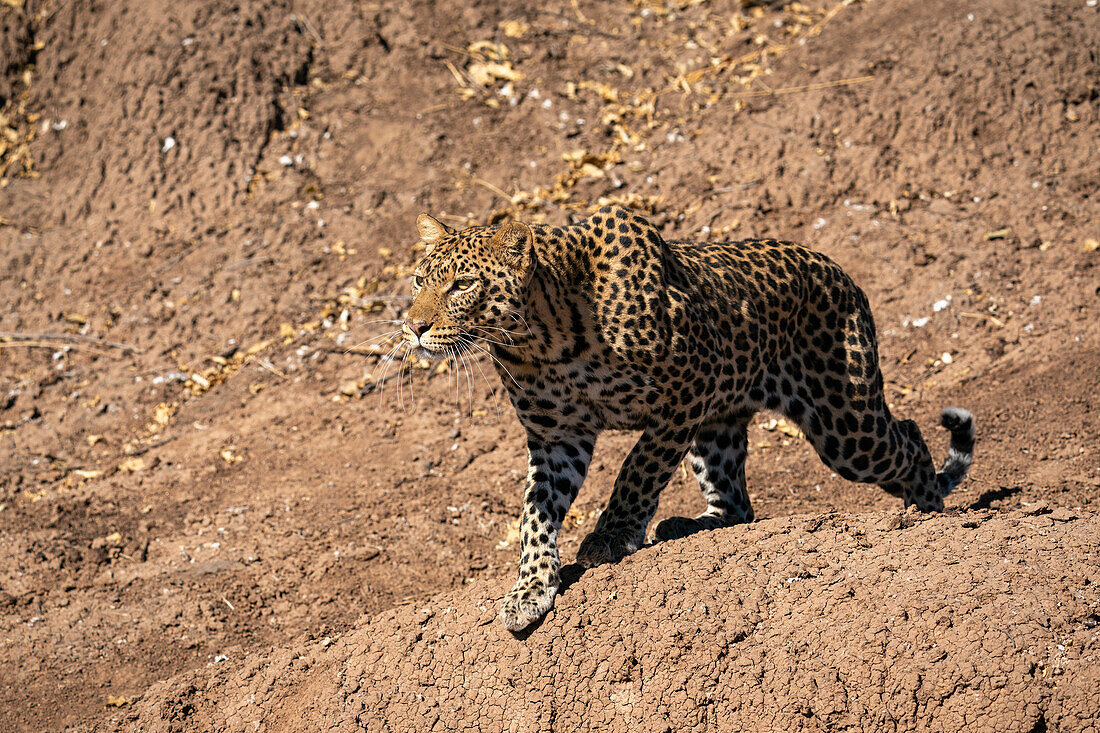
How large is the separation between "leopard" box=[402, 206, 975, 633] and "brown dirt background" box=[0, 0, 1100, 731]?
0.56 m

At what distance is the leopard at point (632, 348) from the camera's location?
5461 mm

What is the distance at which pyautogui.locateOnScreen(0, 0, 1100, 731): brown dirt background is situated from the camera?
4.88 meters

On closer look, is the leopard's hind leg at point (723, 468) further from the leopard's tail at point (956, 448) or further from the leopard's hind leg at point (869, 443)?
A: the leopard's tail at point (956, 448)

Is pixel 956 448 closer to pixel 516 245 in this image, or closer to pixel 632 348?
pixel 632 348

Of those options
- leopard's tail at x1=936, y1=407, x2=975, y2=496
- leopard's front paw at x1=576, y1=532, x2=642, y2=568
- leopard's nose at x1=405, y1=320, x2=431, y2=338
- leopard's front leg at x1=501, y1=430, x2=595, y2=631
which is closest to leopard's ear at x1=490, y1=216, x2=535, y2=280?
leopard's nose at x1=405, y1=320, x2=431, y2=338

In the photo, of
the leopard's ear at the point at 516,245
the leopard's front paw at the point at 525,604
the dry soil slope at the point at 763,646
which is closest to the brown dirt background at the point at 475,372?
the dry soil slope at the point at 763,646

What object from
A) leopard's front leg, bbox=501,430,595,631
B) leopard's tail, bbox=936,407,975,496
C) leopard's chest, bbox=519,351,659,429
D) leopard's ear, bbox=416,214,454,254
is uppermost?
leopard's ear, bbox=416,214,454,254

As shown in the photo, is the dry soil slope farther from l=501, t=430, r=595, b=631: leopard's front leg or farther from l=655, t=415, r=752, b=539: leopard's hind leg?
l=655, t=415, r=752, b=539: leopard's hind leg

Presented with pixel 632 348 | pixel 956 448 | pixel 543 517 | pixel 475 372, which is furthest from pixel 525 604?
pixel 475 372

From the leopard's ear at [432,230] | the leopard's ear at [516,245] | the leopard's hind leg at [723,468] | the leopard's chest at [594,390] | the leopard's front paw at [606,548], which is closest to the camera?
the leopard's ear at [516,245]

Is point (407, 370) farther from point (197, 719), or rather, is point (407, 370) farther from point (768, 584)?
point (768, 584)

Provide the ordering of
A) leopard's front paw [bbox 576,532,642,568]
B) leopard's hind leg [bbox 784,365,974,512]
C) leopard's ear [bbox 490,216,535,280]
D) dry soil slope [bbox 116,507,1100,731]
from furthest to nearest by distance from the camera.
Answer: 1. leopard's hind leg [bbox 784,365,974,512]
2. leopard's front paw [bbox 576,532,642,568]
3. leopard's ear [bbox 490,216,535,280]
4. dry soil slope [bbox 116,507,1100,731]

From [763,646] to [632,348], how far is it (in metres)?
1.75

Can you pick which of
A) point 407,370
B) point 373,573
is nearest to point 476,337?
point 373,573
